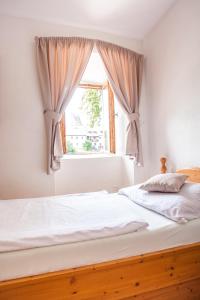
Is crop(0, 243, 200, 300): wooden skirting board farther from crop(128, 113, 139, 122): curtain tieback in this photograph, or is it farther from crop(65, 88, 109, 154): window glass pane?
crop(65, 88, 109, 154): window glass pane

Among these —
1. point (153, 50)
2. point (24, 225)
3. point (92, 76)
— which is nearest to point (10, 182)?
point (24, 225)

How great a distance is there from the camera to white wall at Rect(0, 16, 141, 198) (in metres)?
2.51

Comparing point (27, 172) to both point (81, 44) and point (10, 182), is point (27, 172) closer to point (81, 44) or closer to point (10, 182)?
point (10, 182)

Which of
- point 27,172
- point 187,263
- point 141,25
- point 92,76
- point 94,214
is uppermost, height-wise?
point 141,25

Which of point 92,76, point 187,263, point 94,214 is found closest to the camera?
point 187,263

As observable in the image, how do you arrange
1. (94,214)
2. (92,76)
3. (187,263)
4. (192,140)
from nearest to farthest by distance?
(187,263) → (94,214) → (192,140) → (92,76)

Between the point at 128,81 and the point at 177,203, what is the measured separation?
189 cm

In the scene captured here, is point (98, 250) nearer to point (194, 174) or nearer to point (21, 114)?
point (194, 174)

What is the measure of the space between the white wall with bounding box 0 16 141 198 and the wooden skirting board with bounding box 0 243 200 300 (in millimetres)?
1582

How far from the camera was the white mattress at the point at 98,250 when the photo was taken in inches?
44.4

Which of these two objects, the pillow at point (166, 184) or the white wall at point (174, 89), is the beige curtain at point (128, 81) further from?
the pillow at point (166, 184)

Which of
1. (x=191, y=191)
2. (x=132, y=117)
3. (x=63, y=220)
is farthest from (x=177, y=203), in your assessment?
(x=132, y=117)

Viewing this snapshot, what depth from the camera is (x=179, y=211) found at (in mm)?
1537

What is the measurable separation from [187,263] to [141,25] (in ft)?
8.85
